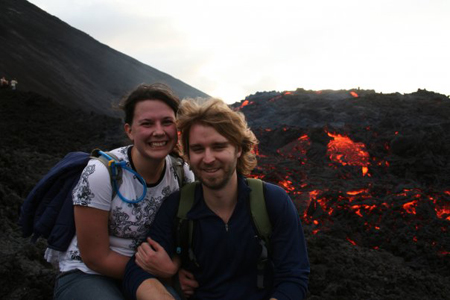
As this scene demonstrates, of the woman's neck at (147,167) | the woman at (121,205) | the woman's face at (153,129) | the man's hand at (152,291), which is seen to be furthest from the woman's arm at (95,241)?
the woman's face at (153,129)

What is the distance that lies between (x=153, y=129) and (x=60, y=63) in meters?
44.3

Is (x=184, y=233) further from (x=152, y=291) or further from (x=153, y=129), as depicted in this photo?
(x=153, y=129)

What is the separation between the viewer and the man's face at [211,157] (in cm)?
279

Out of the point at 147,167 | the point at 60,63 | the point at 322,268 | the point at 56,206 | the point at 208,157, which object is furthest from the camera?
the point at 60,63

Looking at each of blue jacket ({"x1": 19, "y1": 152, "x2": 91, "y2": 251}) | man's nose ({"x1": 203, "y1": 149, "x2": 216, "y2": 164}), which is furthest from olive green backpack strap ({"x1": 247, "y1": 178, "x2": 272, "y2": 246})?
blue jacket ({"x1": 19, "y1": 152, "x2": 91, "y2": 251})

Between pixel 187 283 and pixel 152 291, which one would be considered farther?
pixel 187 283

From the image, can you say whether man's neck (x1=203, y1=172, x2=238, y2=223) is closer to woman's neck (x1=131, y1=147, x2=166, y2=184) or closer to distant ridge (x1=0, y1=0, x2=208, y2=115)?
woman's neck (x1=131, y1=147, x2=166, y2=184)

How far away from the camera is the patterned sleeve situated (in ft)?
8.77

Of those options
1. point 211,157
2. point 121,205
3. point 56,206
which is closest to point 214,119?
point 211,157

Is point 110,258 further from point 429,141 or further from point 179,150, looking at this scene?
point 429,141

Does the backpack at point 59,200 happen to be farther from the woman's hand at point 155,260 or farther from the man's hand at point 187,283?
the man's hand at point 187,283

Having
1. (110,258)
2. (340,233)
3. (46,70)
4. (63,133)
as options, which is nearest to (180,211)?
(110,258)

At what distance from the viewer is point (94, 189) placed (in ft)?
8.81

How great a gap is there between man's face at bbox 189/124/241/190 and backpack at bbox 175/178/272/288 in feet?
→ 0.78
